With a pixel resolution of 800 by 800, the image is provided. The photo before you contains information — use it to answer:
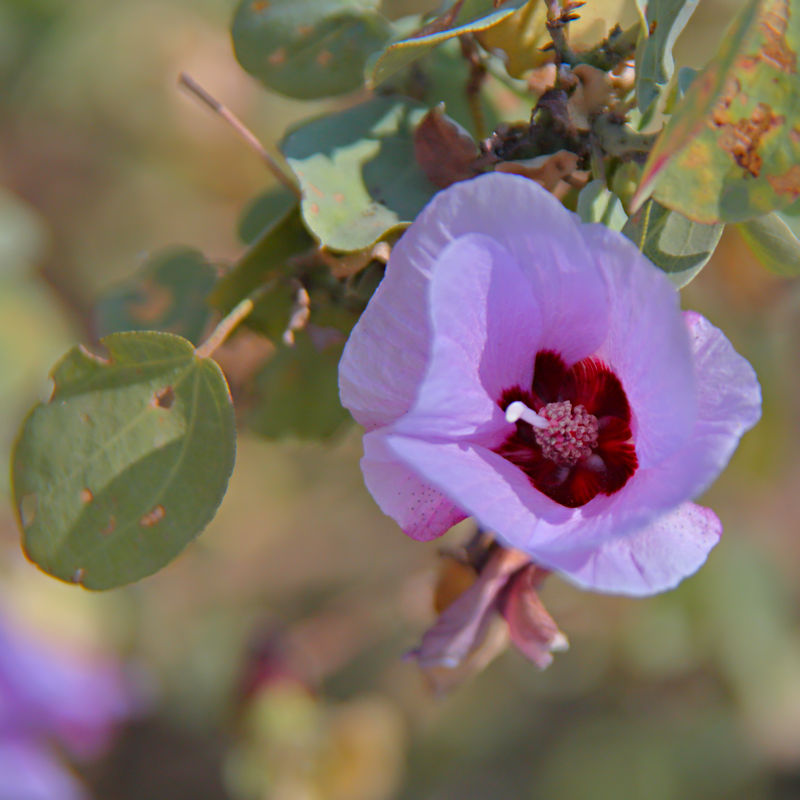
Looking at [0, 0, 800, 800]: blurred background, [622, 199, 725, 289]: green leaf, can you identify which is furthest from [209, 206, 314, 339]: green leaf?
[0, 0, 800, 800]: blurred background

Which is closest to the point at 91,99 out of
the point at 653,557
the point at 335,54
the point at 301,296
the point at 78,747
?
the point at 78,747

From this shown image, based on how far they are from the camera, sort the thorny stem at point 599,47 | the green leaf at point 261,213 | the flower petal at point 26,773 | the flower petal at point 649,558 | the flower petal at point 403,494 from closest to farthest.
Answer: the flower petal at point 649,558 < the flower petal at point 403,494 < the thorny stem at point 599,47 < the green leaf at point 261,213 < the flower petal at point 26,773

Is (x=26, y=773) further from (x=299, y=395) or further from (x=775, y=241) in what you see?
(x=775, y=241)

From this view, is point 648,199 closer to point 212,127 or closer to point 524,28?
point 524,28

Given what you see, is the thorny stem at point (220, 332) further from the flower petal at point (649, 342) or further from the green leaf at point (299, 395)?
the flower petal at point (649, 342)

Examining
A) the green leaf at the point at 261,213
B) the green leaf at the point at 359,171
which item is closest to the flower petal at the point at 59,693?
the green leaf at the point at 261,213
